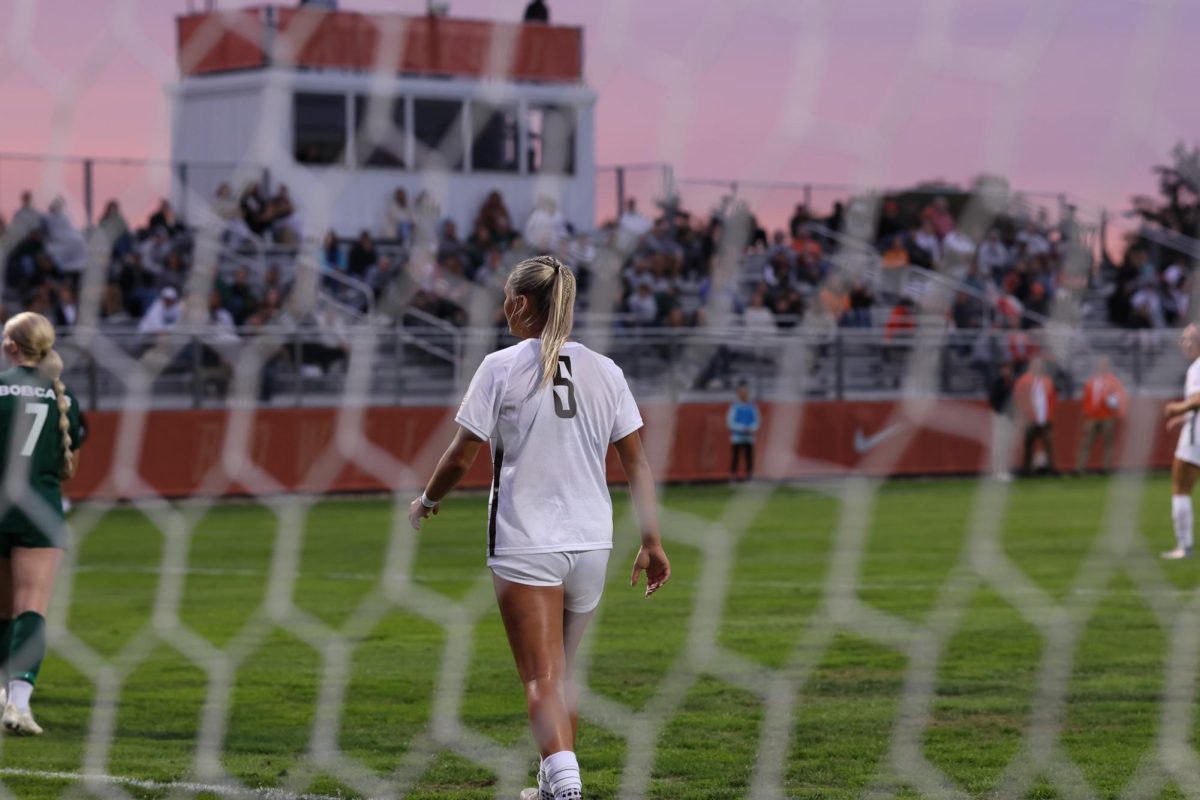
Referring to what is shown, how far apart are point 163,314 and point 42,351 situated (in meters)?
11.3

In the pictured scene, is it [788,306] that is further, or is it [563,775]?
[788,306]

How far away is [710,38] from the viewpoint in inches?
297

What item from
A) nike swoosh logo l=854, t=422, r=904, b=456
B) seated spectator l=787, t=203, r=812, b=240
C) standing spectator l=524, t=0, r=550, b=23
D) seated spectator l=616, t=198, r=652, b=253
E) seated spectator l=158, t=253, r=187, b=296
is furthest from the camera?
nike swoosh logo l=854, t=422, r=904, b=456

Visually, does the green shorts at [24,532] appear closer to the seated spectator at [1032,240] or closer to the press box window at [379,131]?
the seated spectator at [1032,240]

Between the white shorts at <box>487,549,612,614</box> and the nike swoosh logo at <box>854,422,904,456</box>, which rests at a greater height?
the white shorts at <box>487,549,612,614</box>

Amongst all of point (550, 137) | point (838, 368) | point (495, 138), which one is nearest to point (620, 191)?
point (495, 138)

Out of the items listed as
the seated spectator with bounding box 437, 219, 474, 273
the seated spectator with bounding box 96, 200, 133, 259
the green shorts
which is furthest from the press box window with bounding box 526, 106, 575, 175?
the green shorts

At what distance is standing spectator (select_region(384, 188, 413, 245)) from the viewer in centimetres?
1703

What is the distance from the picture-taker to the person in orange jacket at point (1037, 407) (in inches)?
926

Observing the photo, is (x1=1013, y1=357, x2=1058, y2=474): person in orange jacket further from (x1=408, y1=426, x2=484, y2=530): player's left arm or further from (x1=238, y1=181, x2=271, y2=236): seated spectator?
(x1=408, y1=426, x2=484, y2=530): player's left arm

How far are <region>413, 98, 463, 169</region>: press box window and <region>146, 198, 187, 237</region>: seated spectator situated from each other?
8.66 ft

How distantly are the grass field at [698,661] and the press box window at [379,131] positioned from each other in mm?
3597

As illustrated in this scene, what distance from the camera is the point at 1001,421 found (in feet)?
81.4

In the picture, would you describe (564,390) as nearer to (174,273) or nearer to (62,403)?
(62,403)
